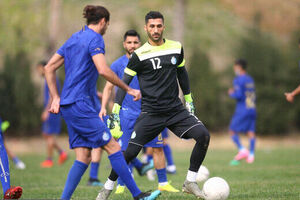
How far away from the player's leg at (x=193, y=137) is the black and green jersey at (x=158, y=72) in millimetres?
204

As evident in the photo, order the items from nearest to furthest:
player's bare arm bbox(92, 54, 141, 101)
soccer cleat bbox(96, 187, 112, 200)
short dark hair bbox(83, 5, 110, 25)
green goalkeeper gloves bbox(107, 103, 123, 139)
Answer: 1. player's bare arm bbox(92, 54, 141, 101)
2. short dark hair bbox(83, 5, 110, 25)
3. green goalkeeper gloves bbox(107, 103, 123, 139)
4. soccer cleat bbox(96, 187, 112, 200)

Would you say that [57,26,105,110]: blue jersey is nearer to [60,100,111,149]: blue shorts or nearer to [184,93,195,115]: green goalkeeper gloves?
[60,100,111,149]: blue shorts

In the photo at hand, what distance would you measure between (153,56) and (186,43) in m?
24.4

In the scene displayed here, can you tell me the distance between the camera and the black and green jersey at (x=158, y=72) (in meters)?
6.79

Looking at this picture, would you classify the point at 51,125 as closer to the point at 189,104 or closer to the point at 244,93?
the point at 244,93

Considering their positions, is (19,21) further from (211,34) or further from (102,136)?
(102,136)

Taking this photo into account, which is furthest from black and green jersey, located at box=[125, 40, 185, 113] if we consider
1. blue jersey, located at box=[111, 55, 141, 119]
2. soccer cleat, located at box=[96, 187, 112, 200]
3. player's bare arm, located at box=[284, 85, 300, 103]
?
player's bare arm, located at box=[284, 85, 300, 103]

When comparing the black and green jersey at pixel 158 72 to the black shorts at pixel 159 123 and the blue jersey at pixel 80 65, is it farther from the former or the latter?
the blue jersey at pixel 80 65

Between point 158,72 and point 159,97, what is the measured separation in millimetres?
334

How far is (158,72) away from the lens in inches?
268

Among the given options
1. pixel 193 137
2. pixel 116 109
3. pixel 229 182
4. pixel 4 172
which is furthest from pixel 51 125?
pixel 193 137

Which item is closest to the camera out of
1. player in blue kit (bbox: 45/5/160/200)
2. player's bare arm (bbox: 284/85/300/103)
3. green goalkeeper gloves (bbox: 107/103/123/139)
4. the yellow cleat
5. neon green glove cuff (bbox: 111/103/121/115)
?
player in blue kit (bbox: 45/5/160/200)

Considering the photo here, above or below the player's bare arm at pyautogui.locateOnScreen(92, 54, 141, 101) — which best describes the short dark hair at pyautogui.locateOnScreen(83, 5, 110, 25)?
above

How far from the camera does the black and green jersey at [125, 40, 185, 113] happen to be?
22.3 feet
